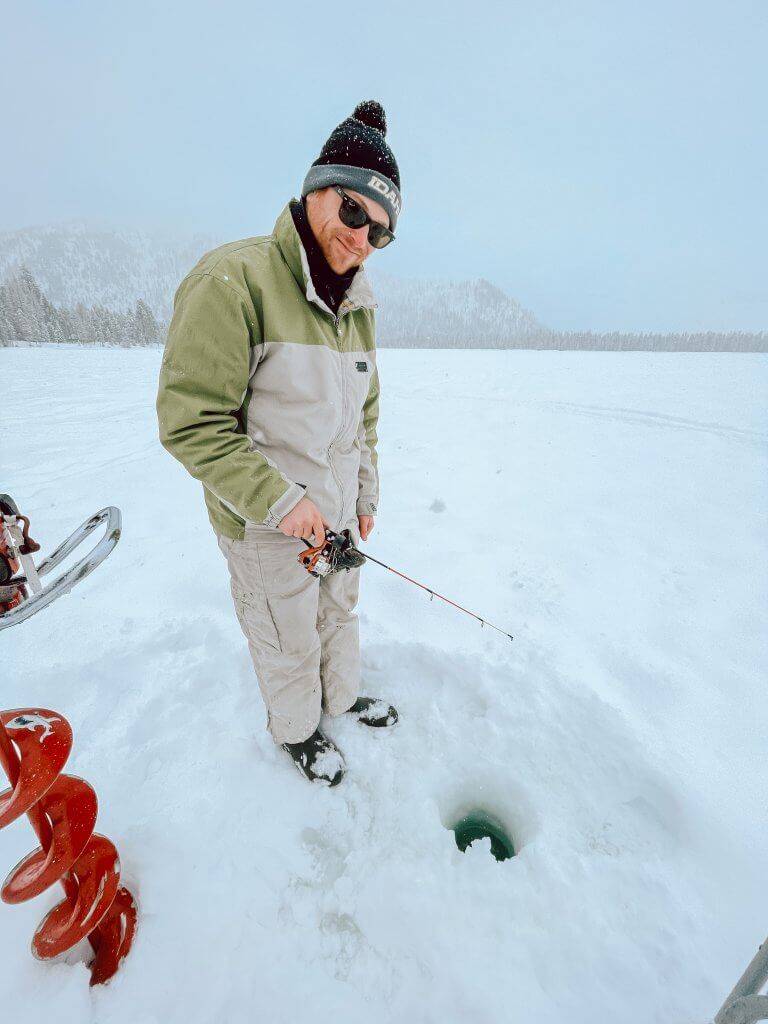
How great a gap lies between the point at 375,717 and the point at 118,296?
213m

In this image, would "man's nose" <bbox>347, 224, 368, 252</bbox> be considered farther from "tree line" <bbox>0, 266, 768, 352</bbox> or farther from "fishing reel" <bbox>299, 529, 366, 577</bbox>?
"tree line" <bbox>0, 266, 768, 352</bbox>

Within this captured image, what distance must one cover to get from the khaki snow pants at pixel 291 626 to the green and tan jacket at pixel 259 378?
18cm

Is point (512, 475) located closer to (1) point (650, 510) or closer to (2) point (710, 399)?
(1) point (650, 510)

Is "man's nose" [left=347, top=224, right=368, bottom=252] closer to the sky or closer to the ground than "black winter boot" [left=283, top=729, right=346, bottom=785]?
closer to the sky

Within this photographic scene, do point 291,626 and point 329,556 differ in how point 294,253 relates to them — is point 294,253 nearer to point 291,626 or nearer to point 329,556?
point 329,556

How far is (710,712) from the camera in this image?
2.77m

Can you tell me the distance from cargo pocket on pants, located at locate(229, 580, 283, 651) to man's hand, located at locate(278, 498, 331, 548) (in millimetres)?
489

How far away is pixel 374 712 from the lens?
8.69ft

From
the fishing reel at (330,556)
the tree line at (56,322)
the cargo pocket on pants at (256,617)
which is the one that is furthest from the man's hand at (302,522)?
the tree line at (56,322)

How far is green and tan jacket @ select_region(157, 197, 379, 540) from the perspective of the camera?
1.51 metres

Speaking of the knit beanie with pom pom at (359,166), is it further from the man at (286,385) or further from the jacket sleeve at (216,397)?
the jacket sleeve at (216,397)

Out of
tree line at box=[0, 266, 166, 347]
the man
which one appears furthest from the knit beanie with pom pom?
tree line at box=[0, 266, 166, 347]

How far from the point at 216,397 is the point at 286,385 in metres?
0.28

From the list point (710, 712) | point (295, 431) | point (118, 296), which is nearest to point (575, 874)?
point (710, 712)
